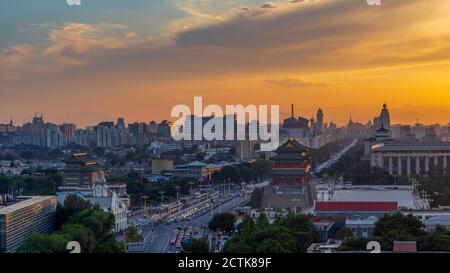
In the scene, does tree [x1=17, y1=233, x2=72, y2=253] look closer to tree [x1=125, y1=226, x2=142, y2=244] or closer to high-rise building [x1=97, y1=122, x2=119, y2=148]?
high-rise building [x1=97, y1=122, x2=119, y2=148]

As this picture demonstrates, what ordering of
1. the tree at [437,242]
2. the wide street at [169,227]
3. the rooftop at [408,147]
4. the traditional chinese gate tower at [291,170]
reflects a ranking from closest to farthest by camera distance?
1. the tree at [437,242]
2. the wide street at [169,227]
3. the traditional chinese gate tower at [291,170]
4. the rooftop at [408,147]

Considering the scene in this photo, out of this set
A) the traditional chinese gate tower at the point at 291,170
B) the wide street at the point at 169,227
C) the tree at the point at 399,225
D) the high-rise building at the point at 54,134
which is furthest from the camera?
the traditional chinese gate tower at the point at 291,170

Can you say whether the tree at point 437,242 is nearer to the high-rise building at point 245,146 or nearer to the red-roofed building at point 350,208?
the high-rise building at point 245,146

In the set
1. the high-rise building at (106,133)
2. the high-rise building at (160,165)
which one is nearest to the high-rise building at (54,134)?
the high-rise building at (106,133)

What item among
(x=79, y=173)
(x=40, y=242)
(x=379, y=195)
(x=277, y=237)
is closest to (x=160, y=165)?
(x=79, y=173)

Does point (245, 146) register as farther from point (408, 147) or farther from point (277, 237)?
point (408, 147)
